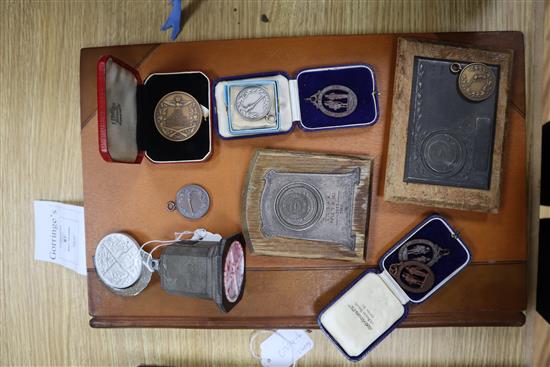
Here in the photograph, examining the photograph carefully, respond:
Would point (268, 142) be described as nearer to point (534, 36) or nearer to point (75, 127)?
point (75, 127)

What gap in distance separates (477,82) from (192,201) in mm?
936

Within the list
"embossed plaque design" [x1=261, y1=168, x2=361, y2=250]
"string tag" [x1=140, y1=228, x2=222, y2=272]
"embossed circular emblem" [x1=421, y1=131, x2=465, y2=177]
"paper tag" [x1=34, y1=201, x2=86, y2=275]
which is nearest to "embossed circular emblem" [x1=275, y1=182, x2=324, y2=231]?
"embossed plaque design" [x1=261, y1=168, x2=361, y2=250]

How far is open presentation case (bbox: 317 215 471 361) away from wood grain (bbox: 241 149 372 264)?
95 mm

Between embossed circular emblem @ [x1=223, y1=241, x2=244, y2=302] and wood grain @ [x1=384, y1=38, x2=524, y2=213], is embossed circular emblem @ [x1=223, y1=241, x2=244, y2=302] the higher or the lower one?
the lower one

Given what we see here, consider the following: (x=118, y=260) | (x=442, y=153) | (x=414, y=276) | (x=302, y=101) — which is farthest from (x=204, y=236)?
(x=442, y=153)

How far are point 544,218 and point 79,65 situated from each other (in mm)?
1566

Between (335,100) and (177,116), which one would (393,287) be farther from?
(177,116)

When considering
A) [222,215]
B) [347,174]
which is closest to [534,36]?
[347,174]

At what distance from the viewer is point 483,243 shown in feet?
4.43

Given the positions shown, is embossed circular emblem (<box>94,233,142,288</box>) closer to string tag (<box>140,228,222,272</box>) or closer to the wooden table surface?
string tag (<box>140,228,222,272</box>)

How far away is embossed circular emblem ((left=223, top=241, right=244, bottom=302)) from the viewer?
1.22m

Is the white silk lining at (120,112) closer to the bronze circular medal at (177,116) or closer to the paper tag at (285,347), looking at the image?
the bronze circular medal at (177,116)

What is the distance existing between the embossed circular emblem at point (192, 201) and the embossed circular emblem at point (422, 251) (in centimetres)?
63

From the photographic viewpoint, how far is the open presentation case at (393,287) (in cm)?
132
